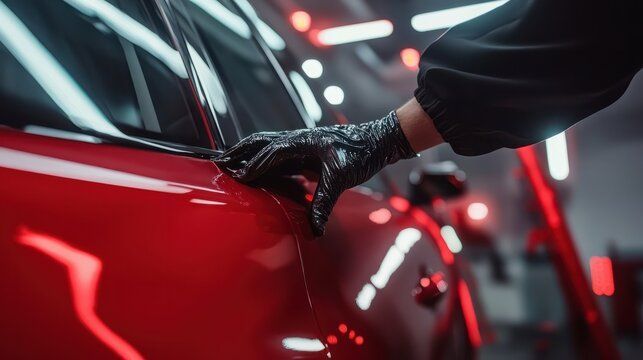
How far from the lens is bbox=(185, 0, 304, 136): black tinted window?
1.09 metres

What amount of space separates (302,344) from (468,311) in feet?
4.40

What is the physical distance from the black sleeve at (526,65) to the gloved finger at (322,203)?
38 centimetres

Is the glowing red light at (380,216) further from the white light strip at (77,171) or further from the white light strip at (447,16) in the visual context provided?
the white light strip at (447,16)

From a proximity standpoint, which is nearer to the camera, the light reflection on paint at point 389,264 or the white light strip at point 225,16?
the light reflection on paint at point 389,264

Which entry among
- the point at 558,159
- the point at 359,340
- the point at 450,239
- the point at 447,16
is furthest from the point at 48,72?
the point at 558,159

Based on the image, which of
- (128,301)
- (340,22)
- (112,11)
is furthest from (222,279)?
(340,22)

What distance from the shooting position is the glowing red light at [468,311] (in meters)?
1.87

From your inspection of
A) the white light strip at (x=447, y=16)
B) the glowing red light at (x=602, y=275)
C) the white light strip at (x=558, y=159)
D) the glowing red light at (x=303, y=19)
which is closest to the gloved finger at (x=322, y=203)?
the white light strip at (x=447, y=16)

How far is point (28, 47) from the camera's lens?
0.65 metres

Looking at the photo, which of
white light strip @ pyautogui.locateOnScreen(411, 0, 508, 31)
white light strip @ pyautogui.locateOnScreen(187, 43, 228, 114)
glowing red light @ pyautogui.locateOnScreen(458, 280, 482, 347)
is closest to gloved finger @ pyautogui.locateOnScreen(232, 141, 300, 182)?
white light strip @ pyautogui.locateOnScreen(187, 43, 228, 114)

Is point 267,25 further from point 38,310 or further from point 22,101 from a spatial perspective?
point 38,310

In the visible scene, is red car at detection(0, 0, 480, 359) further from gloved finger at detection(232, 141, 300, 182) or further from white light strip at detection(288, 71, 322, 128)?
white light strip at detection(288, 71, 322, 128)

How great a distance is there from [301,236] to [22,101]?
395 millimetres

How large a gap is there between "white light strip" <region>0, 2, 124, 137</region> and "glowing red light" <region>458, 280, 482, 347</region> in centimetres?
141
